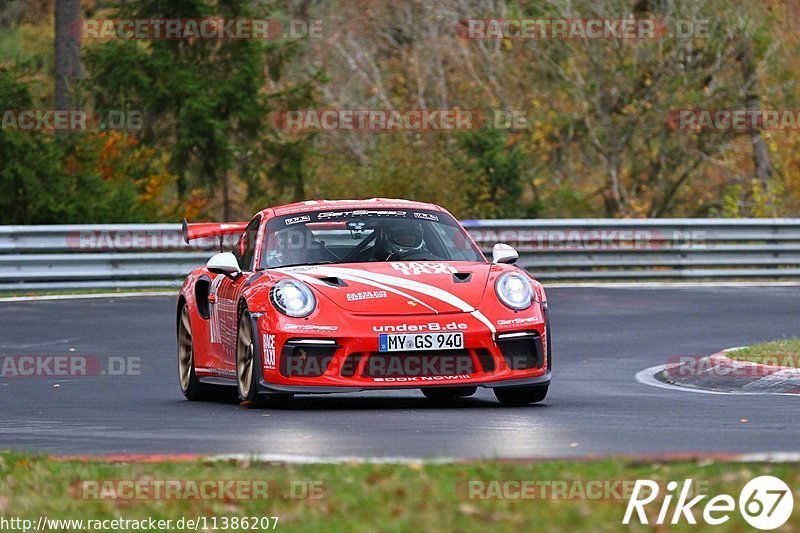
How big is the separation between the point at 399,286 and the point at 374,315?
→ 0.33 meters

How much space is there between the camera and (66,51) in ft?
109

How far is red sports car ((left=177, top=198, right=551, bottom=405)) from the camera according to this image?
10.8 m

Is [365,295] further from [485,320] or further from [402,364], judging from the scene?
[485,320]

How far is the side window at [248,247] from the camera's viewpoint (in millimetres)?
12305

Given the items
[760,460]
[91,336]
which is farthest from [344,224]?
[91,336]

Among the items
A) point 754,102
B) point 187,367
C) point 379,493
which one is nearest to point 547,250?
point 754,102

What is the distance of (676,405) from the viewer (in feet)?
37.0

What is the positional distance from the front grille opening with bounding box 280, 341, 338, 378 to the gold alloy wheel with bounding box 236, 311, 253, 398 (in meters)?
0.39

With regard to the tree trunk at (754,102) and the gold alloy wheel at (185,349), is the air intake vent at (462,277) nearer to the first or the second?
the gold alloy wheel at (185,349)

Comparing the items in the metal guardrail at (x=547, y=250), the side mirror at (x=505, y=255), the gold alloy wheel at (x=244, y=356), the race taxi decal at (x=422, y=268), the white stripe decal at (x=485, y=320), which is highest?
the side mirror at (x=505, y=255)

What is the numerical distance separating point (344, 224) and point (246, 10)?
2140cm

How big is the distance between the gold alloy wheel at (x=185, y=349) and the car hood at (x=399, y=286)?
72.9 inches

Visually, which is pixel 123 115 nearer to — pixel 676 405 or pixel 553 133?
pixel 553 133

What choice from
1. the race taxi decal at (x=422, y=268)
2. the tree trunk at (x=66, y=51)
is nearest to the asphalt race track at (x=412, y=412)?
the race taxi decal at (x=422, y=268)
